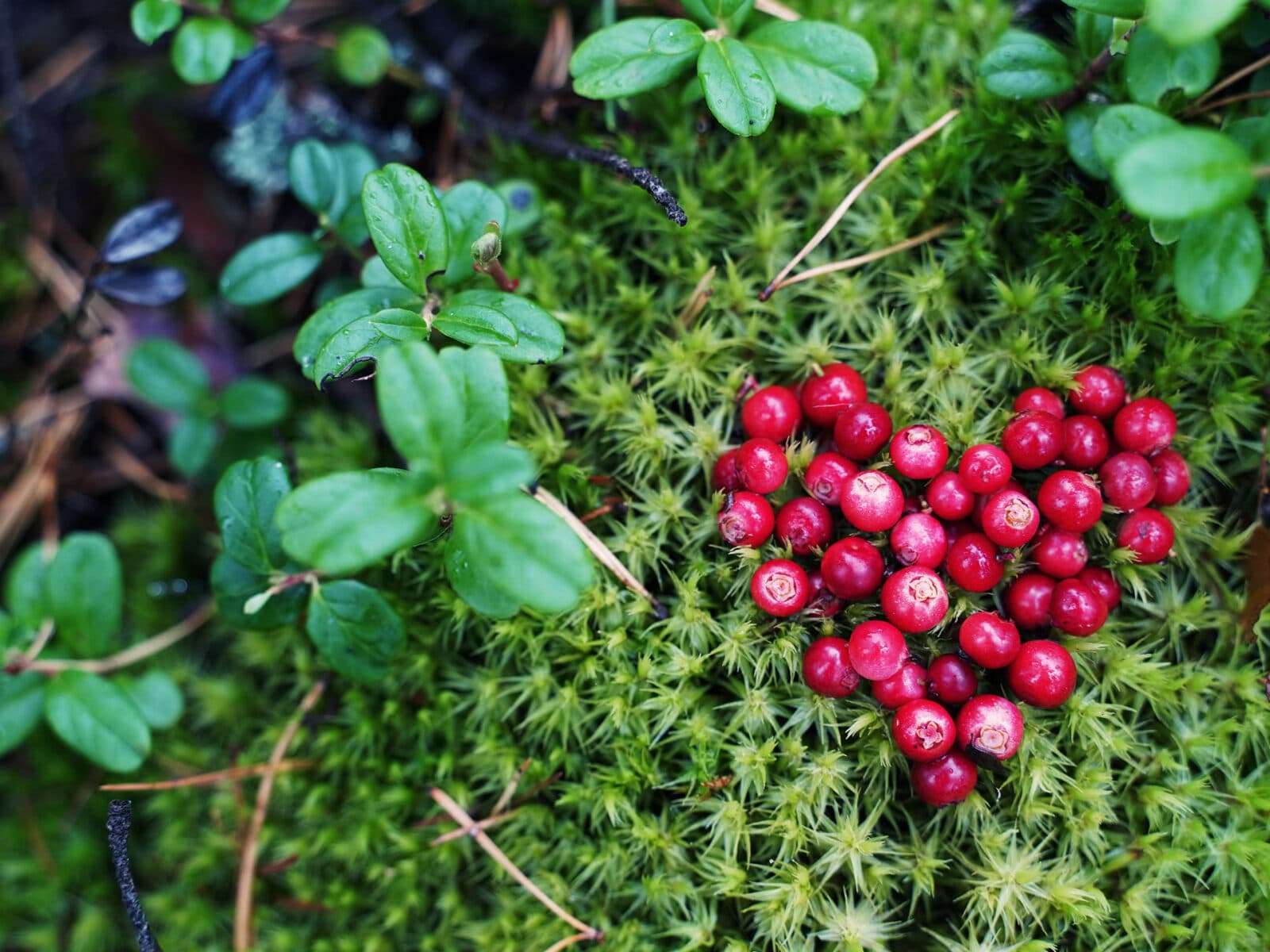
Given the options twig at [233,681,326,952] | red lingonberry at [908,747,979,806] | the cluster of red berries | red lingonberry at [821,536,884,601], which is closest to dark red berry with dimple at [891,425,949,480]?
the cluster of red berries

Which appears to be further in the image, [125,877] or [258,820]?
[258,820]

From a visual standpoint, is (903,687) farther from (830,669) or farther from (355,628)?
(355,628)

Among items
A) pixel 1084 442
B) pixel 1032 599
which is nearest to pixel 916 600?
pixel 1032 599

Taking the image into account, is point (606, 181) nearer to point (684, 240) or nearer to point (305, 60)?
point (684, 240)

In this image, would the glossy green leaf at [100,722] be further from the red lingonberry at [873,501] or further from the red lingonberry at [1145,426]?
the red lingonberry at [1145,426]

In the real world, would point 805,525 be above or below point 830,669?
above
